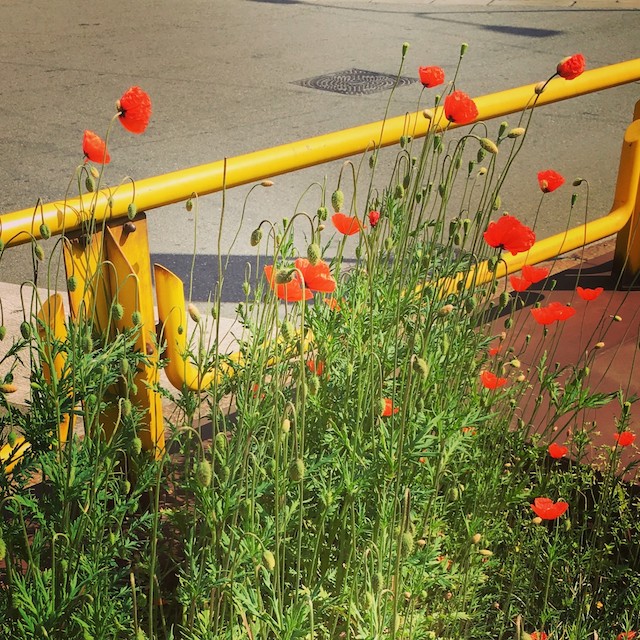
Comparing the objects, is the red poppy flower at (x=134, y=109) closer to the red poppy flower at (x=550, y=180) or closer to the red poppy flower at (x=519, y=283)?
the red poppy flower at (x=550, y=180)

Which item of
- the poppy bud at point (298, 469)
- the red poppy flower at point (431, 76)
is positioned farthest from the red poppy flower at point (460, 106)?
the poppy bud at point (298, 469)

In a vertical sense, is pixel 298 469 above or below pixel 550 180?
below

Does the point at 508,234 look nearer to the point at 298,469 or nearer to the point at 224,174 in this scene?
the point at 224,174

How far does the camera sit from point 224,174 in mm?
1998

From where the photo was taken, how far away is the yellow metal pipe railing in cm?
221

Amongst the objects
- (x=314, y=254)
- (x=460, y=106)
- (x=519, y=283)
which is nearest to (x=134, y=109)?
(x=314, y=254)

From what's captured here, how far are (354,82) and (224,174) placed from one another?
7.73m

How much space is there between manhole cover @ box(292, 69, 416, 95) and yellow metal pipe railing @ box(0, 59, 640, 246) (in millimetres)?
5652

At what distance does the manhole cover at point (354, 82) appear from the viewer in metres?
9.18

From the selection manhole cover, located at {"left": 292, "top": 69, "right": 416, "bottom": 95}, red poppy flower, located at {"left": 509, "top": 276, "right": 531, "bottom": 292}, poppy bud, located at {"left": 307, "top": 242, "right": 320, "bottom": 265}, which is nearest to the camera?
poppy bud, located at {"left": 307, "top": 242, "right": 320, "bottom": 265}

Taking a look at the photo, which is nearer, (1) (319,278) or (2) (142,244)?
(1) (319,278)

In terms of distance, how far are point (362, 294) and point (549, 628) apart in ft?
3.11

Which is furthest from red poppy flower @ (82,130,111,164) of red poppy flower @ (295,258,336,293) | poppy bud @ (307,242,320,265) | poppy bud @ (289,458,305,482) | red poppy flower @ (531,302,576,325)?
red poppy flower @ (531,302,576,325)

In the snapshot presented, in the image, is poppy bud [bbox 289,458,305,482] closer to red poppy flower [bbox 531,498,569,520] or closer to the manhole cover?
red poppy flower [bbox 531,498,569,520]
